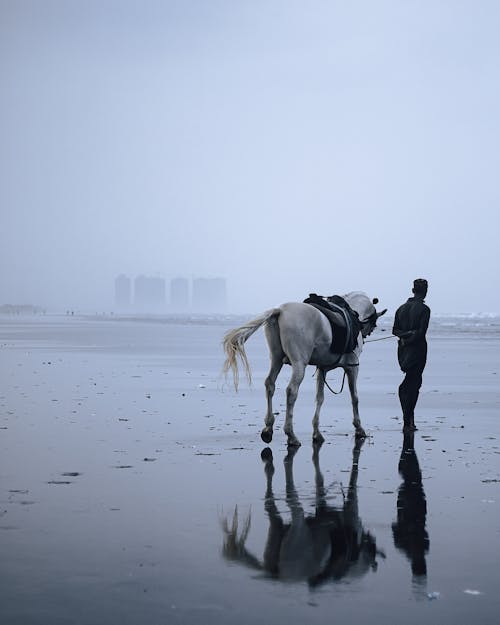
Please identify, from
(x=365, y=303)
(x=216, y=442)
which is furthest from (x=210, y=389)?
(x=216, y=442)

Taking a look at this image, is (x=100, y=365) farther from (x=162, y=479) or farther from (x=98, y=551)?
(x=98, y=551)

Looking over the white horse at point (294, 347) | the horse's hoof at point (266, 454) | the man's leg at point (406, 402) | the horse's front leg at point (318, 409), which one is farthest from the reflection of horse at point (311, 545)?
the man's leg at point (406, 402)

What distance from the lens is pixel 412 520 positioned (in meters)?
7.75

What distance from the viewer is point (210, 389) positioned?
21.0 m

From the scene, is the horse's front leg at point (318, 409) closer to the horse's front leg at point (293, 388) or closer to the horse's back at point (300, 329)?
the horse's front leg at point (293, 388)

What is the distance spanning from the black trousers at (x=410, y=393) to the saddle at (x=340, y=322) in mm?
1209

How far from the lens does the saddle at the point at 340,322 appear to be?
13.4 meters

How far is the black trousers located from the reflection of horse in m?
5.61

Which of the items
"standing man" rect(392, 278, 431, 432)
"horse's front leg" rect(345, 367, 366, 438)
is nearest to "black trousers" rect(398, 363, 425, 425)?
"standing man" rect(392, 278, 431, 432)

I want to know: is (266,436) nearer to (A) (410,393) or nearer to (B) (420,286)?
(A) (410,393)

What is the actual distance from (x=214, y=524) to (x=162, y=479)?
7.06 feet

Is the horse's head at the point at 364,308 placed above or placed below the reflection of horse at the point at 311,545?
above

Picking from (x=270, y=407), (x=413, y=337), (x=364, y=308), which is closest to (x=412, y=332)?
(x=413, y=337)

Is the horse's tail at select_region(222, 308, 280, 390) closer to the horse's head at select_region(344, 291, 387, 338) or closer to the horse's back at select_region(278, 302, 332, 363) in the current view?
the horse's back at select_region(278, 302, 332, 363)
